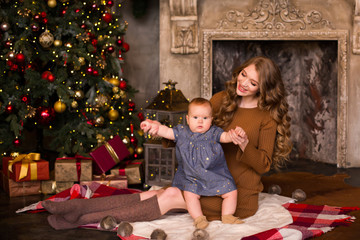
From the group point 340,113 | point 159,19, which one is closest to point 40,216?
point 159,19

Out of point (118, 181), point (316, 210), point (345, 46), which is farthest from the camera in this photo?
point (345, 46)

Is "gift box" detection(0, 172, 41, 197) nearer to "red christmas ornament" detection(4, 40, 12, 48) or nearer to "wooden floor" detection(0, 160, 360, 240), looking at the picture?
"wooden floor" detection(0, 160, 360, 240)

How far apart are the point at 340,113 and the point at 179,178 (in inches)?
115

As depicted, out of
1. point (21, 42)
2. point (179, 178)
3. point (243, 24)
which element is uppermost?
point (243, 24)

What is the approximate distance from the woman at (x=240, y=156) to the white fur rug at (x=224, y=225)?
68 millimetres

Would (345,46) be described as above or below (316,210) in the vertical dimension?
above

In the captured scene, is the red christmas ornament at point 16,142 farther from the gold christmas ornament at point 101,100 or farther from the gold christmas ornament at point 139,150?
the gold christmas ornament at point 139,150

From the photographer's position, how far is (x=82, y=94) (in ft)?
15.5

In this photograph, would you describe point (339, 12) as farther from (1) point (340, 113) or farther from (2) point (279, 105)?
(2) point (279, 105)

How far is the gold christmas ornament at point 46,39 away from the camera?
4.51 metres

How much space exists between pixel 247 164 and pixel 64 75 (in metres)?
2.34

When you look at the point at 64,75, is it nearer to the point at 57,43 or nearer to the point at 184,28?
the point at 57,43

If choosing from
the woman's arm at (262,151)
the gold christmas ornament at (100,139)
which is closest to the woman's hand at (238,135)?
the woman's arm at (262,151)

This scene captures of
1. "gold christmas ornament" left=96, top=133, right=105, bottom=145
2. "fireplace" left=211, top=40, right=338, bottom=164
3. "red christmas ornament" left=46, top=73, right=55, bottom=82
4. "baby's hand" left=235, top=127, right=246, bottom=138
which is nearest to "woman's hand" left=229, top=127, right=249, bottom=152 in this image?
"baby's hand" left=235, top=127, right=246, bottom=138
